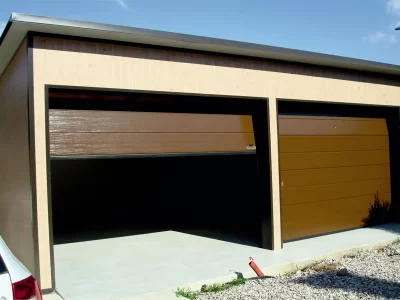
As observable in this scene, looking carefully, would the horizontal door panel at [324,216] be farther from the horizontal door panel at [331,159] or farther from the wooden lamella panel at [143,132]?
the wooden lamella panel at [143,132]

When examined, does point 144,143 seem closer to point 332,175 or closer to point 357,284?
point 357,284

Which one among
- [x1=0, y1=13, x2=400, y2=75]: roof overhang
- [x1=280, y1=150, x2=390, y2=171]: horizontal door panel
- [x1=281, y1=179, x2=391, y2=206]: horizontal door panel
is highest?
[x1=0, y1=13, x2=400, y2=75]: roof overhang

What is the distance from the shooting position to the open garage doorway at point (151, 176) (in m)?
6.80

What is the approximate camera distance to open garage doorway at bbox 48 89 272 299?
22.3ft

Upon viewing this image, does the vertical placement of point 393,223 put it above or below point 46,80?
below

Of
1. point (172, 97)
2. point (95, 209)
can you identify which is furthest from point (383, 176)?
point (95, 209)

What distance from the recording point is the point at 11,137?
25.0 feet

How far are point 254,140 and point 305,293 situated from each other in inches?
135

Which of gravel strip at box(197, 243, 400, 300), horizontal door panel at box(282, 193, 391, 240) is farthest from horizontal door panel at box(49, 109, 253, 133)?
gravel strip at box(197, 243, 400, 300)

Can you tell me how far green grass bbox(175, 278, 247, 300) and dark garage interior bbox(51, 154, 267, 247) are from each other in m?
4.44

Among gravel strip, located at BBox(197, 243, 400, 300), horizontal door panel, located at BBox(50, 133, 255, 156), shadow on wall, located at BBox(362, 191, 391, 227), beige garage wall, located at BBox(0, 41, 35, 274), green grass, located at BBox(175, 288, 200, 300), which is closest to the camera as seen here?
gravel strip, located at BBox(197, 243, 400, 300)

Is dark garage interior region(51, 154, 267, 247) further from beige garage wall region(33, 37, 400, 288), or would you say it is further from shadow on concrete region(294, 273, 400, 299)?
shadow on concrete region(294, 273, 400, 299)

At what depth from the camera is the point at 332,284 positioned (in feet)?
19.6

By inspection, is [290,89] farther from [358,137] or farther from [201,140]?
[358,137]
